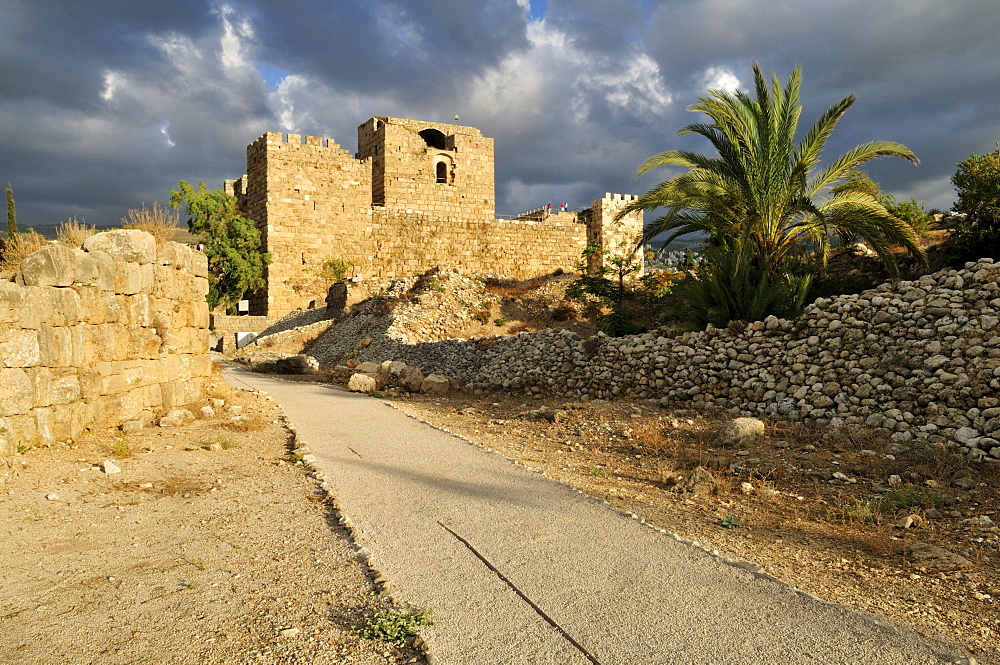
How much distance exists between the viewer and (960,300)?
750 cm

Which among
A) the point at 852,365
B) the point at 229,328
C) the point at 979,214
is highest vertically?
the point at 979,214

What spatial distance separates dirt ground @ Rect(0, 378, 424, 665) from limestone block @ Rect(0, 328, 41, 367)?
0.86 metres

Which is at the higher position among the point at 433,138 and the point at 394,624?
the point at 433,138

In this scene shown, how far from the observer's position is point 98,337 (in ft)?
23.2

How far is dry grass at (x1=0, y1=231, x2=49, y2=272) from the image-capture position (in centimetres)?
803

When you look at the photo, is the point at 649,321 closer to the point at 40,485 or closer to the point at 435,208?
the point at 40,485

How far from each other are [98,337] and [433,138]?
2807 cm

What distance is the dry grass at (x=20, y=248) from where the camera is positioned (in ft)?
26.3

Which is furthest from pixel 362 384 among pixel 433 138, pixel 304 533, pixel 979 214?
pixel 433 138

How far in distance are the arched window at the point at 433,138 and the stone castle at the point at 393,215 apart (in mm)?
54

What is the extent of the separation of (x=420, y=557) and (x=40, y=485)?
3.70m

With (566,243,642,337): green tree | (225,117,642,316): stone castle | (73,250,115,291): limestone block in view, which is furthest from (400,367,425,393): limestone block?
(225,117,642,316): stone castle

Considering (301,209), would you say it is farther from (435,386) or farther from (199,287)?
(199,287)

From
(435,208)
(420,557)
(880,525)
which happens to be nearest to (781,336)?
(880,525)
